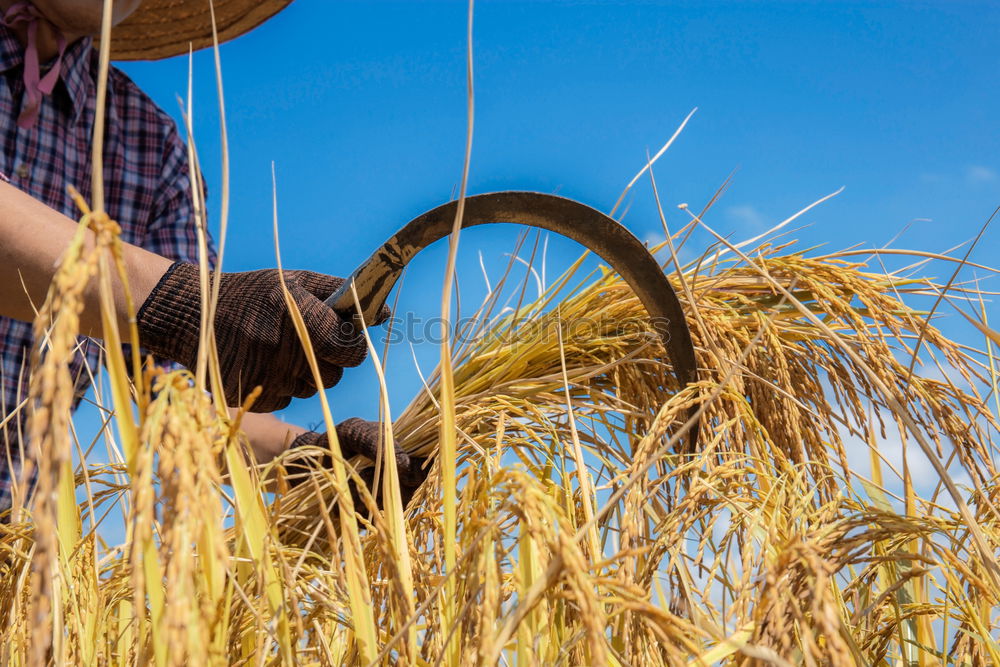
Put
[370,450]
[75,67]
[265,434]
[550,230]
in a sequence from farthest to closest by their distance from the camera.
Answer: [75,67] → [265,434] → [370,450] → [550,230]


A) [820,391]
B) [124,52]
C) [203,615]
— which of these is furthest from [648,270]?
[124,52]

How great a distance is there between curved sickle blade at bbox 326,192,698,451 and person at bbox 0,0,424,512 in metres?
0.15

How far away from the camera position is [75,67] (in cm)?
251

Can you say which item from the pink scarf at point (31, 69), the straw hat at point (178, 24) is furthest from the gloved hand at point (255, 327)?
the straw hat at point (178, 24)

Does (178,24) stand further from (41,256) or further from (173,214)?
(41,256)

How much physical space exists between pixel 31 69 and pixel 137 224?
546mm

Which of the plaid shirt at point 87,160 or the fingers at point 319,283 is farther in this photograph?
the plaid shirt at point 87,160

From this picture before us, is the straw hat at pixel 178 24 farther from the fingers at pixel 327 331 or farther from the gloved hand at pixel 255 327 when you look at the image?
the fingers at pixel 327 331

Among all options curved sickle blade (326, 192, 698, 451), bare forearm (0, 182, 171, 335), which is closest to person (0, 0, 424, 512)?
bare forearm (0, 182, 171, 335)

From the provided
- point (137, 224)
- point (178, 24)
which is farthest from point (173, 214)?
point (178, 24)

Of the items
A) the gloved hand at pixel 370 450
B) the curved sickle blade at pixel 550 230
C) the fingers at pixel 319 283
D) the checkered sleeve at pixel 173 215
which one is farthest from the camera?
the checkered sleeve at pixel 173 215

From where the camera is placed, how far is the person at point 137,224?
1249mm

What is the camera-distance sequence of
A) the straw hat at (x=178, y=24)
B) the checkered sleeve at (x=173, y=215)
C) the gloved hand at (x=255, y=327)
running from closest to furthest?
the gloved hand at (x=255, y=327) → the checkered sleeve at (x=173, y=215) → the straw hat at (x=178, y=24)

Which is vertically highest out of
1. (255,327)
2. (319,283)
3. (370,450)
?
(319,283)
